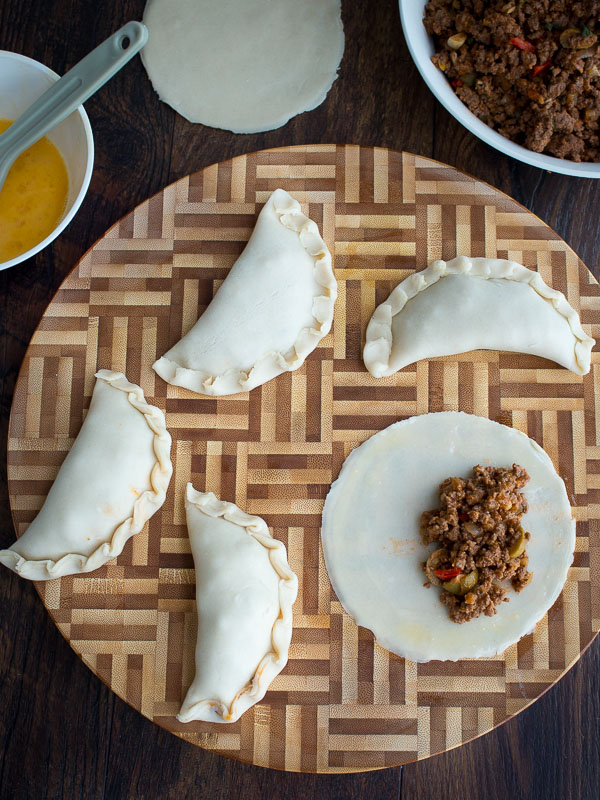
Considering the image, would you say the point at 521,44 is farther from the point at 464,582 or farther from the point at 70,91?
the point at 464,582

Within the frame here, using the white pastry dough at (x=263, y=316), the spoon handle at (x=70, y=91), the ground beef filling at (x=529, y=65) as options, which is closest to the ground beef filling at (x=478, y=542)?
the white pastry dough at (x=263, y=316)

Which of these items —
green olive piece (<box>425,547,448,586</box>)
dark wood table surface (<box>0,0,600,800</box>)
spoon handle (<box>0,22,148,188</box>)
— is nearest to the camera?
spoon handle (<box>0,22,148,188</box>)

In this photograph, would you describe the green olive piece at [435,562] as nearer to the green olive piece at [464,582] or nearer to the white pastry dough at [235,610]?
the green olive piece at [464,582]

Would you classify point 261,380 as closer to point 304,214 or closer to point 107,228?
point 304,214

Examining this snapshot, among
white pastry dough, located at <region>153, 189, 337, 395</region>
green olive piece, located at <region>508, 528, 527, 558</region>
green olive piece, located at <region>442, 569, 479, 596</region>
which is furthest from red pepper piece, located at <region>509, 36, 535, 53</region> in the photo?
green olive piece, located at <region>442, 569, 479, 596</region>

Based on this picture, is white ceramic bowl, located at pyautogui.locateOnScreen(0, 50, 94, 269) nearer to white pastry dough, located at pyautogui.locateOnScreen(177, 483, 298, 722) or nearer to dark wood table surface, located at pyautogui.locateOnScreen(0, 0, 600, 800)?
dark wood table surface, located at pyautogui.locateOnScreen(0, 0, 600, 800)

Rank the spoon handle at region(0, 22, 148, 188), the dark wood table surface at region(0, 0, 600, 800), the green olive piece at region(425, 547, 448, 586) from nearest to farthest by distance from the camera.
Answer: the spoon handle at region(0, 22, 148, 188), the green olive piece at region(425, 547, 448, 586), the dark wood table surface at region(0, 0, 600, 800)

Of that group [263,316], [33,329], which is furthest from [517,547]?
[33,329]

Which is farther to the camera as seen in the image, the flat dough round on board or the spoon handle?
the flat dough round on board
